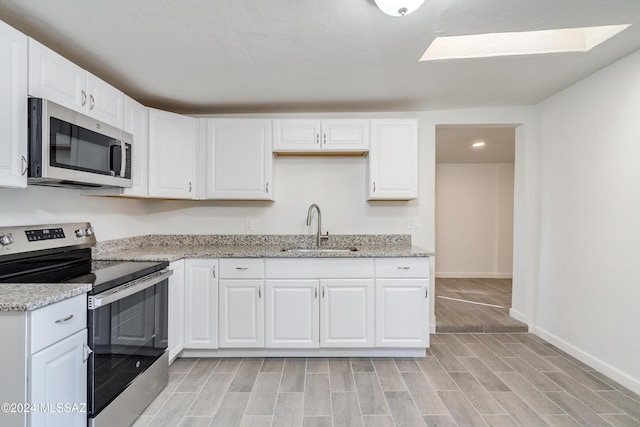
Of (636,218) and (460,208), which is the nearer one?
(636,218)

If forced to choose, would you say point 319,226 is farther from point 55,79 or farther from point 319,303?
point 55,79

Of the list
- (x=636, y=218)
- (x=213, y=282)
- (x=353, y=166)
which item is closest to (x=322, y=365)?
(x=213, y=282)

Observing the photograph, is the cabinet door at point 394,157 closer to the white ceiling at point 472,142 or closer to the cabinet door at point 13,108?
the white ceiling at point 472,142

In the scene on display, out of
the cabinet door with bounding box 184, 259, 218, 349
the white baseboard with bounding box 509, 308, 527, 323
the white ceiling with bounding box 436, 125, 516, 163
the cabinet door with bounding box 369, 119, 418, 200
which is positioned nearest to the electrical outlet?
the cabinet door with bounding box 369, 119, 418, 200

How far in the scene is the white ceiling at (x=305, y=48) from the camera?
5.06 ft

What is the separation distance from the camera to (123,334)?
167 centimetres

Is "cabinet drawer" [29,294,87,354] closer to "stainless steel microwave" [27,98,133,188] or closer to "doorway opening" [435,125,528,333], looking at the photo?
"stainless steel microwave" [27,98,133,188]

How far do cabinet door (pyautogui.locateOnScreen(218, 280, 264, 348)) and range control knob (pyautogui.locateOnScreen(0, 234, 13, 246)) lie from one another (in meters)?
1.30

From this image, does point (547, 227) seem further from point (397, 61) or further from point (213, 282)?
point (213, 282)

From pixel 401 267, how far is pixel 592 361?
5.35 ft

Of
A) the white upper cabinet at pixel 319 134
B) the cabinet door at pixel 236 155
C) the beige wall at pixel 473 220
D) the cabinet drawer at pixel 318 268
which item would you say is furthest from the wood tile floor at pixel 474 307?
the cabinet door at pixel 236 155

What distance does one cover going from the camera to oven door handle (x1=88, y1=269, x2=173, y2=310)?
4.70 ft

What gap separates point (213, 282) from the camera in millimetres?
2461

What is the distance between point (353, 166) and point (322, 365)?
1869 millimetres
